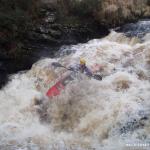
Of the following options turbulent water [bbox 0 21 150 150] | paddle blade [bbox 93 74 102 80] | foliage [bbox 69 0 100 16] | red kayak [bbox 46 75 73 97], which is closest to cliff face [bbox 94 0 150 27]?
foliage [bbox 69 0 100 16]

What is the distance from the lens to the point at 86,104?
9516 millimetres

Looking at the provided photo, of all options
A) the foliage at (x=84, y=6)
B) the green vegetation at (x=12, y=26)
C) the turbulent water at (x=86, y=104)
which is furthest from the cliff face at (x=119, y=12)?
the green vegetation at (x=12, y=26)

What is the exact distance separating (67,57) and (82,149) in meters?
4.01

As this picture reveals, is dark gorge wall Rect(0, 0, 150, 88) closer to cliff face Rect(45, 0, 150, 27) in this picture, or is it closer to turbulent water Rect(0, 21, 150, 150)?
cliff face Rect(45, 0, 150, 27)

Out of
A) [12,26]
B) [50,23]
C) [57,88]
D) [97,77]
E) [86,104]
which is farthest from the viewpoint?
[50,23]

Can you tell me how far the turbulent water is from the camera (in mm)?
8453

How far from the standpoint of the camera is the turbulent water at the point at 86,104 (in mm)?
8453

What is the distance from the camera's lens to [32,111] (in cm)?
977

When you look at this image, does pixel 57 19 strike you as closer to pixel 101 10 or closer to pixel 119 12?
pixel 101 10

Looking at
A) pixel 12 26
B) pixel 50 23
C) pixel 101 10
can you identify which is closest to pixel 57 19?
pixel 50 23

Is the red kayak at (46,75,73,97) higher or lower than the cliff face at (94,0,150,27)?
lower

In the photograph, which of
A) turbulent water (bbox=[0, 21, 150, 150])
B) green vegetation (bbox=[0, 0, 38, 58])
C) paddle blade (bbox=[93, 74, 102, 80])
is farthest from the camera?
green vegetation (bbox=[0, 0, 38, 58])

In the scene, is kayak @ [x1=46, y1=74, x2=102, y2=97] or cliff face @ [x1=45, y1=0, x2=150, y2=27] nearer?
kayak @ [x1=46, y1=74, x2=102, y2=97]

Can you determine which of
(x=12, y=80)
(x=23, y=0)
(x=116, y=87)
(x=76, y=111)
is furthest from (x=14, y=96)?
(x=23, y=0)
